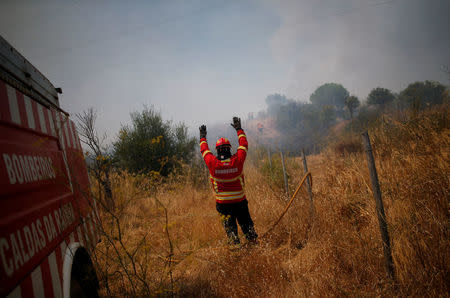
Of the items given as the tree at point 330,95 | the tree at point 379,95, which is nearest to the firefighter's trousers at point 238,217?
the tree at point 379,95

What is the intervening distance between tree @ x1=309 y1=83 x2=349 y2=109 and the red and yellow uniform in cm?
6846

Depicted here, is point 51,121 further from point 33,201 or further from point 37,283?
point 37,283

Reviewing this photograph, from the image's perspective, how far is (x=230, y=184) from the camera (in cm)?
365

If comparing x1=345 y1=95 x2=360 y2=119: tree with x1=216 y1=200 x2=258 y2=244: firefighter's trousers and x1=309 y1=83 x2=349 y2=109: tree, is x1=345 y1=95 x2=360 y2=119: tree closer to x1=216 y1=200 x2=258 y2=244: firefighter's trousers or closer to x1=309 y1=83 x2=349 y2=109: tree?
x1=309 y1=83 x2=349 y2=109: tree

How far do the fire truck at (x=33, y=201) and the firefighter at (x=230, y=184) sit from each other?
1979mm

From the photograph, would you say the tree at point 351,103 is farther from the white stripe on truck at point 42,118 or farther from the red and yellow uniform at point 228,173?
the white stripe on truck at point 42,118

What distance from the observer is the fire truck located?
99cm

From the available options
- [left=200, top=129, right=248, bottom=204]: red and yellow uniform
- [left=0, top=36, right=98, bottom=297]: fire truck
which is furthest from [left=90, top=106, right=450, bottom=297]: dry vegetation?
[left=200, top=129, right=248, bottom=204]: red and yellow uniform

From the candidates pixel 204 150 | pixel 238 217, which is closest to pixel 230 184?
pixel 238 217

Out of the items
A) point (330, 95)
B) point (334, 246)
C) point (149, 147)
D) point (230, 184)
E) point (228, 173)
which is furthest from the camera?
point (330, 95)

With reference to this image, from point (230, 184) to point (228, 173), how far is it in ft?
0.75

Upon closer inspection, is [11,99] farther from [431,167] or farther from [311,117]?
[311,117]

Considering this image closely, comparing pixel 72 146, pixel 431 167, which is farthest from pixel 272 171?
pixel 72 146

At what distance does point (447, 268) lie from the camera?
187 centimetres
